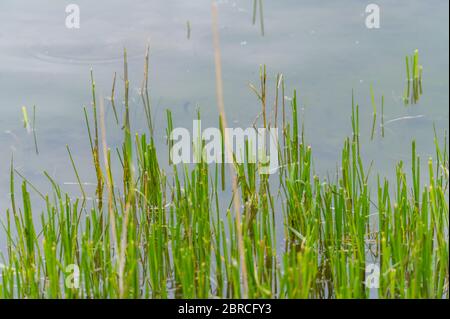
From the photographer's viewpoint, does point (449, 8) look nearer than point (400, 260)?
No

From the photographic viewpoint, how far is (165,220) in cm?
304

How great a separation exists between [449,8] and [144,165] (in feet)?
4.15

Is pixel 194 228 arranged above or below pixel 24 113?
below

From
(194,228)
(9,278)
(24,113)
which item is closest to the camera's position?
(9,278)

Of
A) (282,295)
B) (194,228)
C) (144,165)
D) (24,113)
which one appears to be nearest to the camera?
(282,295)

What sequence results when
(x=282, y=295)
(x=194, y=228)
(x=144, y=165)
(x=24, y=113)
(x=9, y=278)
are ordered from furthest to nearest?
1. (x=24, y=113)
2. (x=144, y=165)
3. (x=194, y=228)
4. (x=9, y=278)
5. (x=282, y=295)

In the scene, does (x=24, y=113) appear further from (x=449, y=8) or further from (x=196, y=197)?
(x=449, y=8)

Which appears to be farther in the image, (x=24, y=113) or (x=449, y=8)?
(x=24, y=113)

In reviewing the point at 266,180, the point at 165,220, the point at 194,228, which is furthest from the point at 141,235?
the point at 266,180

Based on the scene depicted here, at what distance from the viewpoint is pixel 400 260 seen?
2.48 m

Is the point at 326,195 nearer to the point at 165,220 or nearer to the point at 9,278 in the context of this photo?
the point at 165,220

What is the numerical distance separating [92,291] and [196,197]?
19.3 inches
